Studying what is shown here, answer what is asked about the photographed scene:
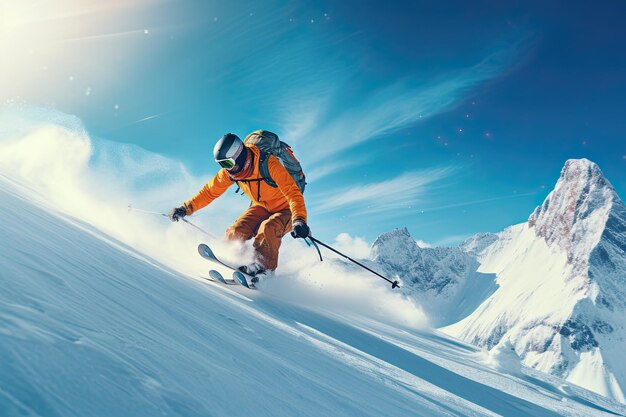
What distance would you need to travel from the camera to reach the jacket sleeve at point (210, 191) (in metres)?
8.59

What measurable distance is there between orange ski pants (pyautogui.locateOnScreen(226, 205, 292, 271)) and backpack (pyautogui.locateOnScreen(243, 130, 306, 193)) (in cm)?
72

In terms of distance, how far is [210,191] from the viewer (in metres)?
8.70

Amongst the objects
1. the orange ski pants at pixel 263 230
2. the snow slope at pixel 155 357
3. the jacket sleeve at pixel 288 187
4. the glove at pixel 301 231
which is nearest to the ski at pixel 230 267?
the orange ski pants at pixel 263 230

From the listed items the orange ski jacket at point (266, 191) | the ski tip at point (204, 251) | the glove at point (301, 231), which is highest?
the orange ski jacket at point (266, 191)

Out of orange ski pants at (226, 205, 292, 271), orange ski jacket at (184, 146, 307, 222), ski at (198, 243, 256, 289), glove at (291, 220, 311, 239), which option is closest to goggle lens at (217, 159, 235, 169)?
orange ski jacket at (184, 146, 307, 222)

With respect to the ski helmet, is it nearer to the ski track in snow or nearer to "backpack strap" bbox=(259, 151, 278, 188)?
"backpack strap" bbox=(259, 151, 278, 188)

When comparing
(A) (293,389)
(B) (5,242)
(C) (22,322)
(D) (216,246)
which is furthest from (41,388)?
(D) (216,246)

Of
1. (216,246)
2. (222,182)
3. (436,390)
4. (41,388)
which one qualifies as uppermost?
(222,182)

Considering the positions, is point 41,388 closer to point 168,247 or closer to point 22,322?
point 22,322

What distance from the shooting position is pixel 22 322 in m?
1.24

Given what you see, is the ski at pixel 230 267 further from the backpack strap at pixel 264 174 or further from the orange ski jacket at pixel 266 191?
the backpack strap at pixel 264 174

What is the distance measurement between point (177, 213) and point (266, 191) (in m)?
1.91

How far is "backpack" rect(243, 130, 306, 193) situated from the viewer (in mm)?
7734

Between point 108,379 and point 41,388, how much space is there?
0.23 meters
